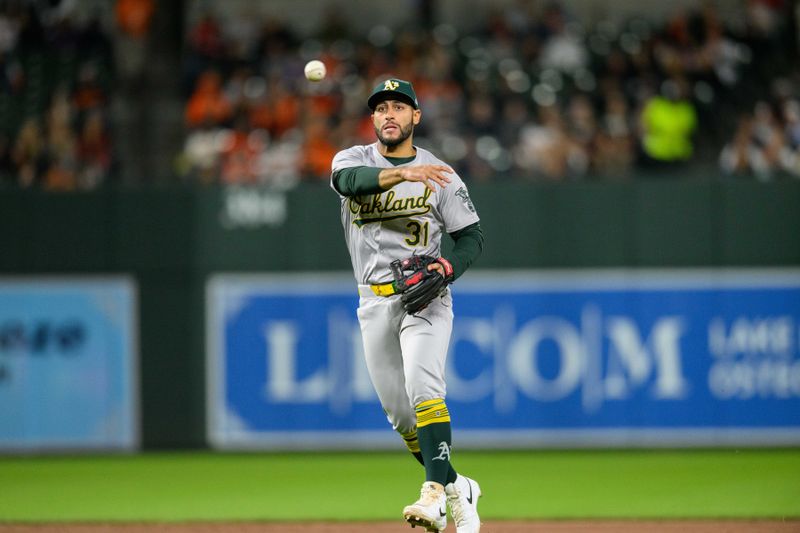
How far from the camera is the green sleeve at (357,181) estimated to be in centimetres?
605

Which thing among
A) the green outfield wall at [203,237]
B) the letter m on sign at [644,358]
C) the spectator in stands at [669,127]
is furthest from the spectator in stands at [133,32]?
the letter m on sign at [644,358]

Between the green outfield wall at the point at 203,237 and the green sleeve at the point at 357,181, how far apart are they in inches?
218

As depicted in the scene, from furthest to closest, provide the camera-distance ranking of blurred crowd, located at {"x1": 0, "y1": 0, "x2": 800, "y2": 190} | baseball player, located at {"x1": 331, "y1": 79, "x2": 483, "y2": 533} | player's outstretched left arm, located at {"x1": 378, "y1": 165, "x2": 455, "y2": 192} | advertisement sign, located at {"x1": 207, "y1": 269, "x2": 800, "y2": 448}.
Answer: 1. blurred crowd, located at {"x1": 0, "y1": 0, "x2": 800, "y2": 190}
2. advertisement sign, located at {"x1": 207, "y1": 269, "x2": 800, "y2": 448}
3. baseball player, located at {"x1": 331, "y1": 79, "x2": 483, "y2": 533}
4. player's outstretched left arm, located at {"x1": 378, "y1": 165, "x2": 455, "y2": 192}

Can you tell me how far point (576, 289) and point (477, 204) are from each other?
3.95 ft

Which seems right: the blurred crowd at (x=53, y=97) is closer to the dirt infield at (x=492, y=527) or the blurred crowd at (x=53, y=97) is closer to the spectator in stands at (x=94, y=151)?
the spectator in stands at (x=94, y=151)

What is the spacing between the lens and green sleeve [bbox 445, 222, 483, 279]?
636cm

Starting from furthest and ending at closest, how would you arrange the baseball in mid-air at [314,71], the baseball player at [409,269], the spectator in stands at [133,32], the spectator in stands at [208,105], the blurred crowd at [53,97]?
the spectator in stands at [133,32]
the spectator in stands at [208,105]
the blurred crowd at [53,97]
the baseball in mid-air at [314,71]
the baseball player at [409,269]

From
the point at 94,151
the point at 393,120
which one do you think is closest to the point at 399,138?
the point at 393,120

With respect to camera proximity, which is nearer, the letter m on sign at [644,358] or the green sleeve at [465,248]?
the green sleeve at [465,248]

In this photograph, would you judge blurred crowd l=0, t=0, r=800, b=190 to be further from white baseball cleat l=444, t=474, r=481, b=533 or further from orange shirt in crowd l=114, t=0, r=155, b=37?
white baseball cleat l=444, t=474, r=481, b=533

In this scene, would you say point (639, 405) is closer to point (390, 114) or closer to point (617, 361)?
point (617, 361)

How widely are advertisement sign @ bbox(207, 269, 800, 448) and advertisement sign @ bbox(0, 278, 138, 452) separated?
2.80 feet

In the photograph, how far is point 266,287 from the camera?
1194 centimetres

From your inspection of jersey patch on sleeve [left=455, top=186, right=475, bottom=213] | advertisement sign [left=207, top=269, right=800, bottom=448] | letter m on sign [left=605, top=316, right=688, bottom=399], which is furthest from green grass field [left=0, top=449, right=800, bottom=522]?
jersey patch on sleeve [left=455, top=186, right=475, bottom=213]
